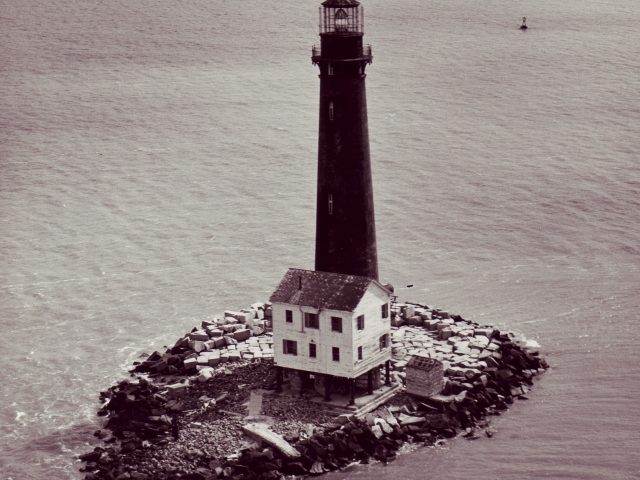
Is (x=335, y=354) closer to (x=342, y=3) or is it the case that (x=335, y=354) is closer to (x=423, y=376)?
(x=423, y=376)

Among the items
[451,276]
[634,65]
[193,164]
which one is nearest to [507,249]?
[451,276]

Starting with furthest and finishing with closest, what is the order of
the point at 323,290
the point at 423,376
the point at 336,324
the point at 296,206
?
the point at 296,206 → the point at 423,376 → the point at 323,290 → the point at 336,324

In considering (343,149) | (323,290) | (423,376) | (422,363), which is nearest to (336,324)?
(323,290)

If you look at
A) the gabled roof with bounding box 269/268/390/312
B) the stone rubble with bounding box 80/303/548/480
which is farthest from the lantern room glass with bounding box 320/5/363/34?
the stone rubble with bounding box 80/303/548/480

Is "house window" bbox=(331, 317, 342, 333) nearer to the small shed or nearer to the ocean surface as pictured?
the small shed

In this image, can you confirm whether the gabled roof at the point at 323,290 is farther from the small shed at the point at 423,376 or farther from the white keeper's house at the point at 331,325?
the small shed at the point at 423,376

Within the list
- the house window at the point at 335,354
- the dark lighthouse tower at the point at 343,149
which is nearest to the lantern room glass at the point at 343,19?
the dark lighthouse tower at the point at 343,149
